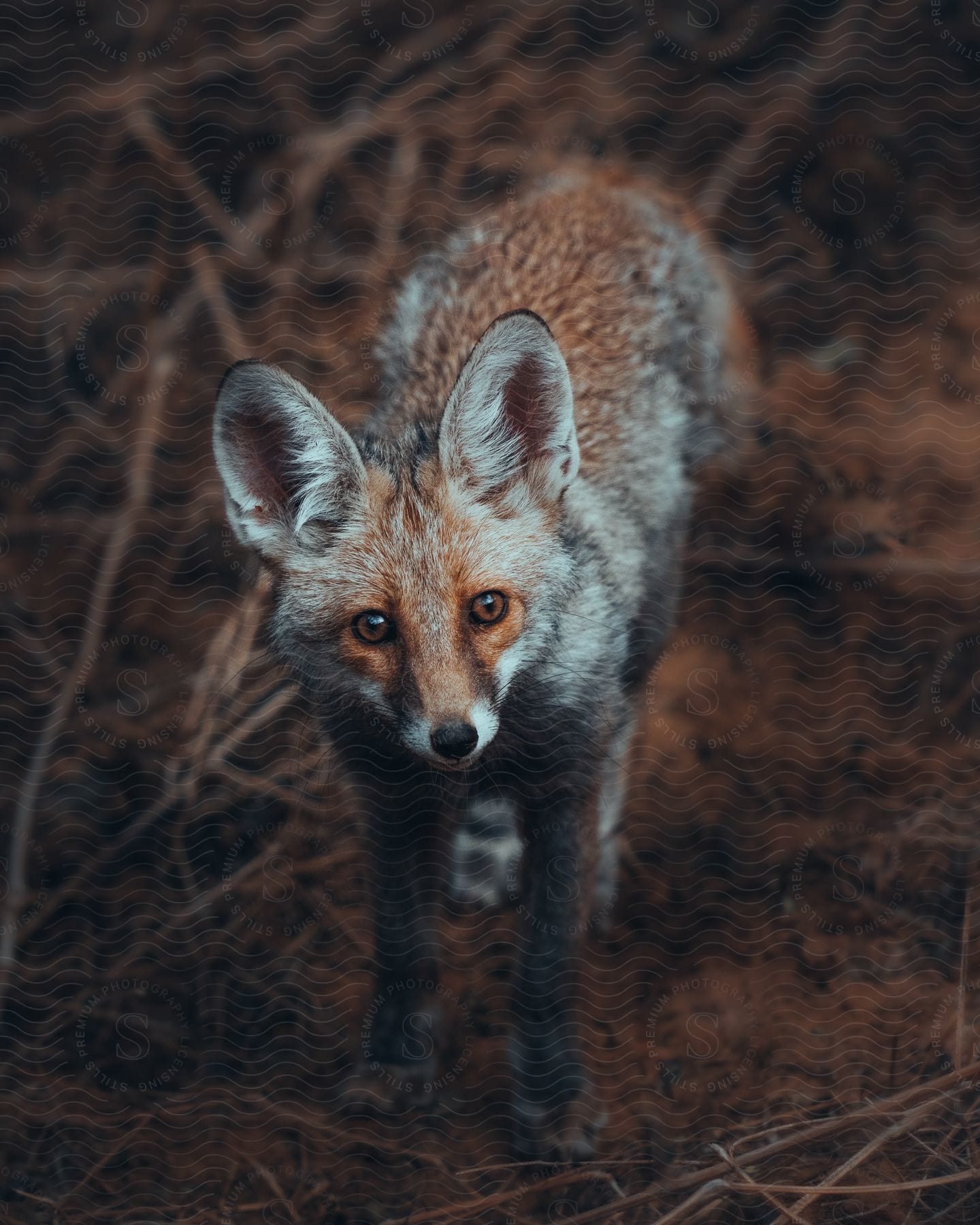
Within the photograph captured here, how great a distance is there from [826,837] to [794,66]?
2.28 meters

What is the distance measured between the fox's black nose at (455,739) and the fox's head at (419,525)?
31 millimetres

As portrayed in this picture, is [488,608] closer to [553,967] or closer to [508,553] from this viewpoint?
[508,553]

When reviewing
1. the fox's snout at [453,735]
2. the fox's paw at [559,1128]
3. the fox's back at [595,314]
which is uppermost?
the fox's back at [595,314]

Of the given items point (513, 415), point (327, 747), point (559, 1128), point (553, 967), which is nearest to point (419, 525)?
point (513, 415)

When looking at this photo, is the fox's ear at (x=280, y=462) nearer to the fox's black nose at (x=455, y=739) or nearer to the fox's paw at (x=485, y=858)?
the fox's black nose at (x=455, y=739)

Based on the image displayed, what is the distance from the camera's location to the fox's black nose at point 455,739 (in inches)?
65.8

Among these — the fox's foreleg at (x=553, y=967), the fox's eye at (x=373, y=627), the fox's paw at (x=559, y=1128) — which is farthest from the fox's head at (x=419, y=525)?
the fox's paw at (x=559, y=1128)

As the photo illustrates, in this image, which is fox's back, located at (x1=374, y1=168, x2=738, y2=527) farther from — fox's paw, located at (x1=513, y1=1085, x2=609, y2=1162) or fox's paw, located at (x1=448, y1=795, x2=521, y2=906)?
fox's paw, located at (x1=513, y1=1085, x2=609, y2=1162)

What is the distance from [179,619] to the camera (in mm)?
3016

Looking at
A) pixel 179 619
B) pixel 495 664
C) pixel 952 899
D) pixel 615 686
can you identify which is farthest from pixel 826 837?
pixel 179 619

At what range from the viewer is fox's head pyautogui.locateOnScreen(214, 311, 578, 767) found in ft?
5.87

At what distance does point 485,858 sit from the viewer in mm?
2658

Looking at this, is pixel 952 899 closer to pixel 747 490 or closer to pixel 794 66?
pixel 747 490

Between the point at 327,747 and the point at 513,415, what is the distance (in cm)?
86
